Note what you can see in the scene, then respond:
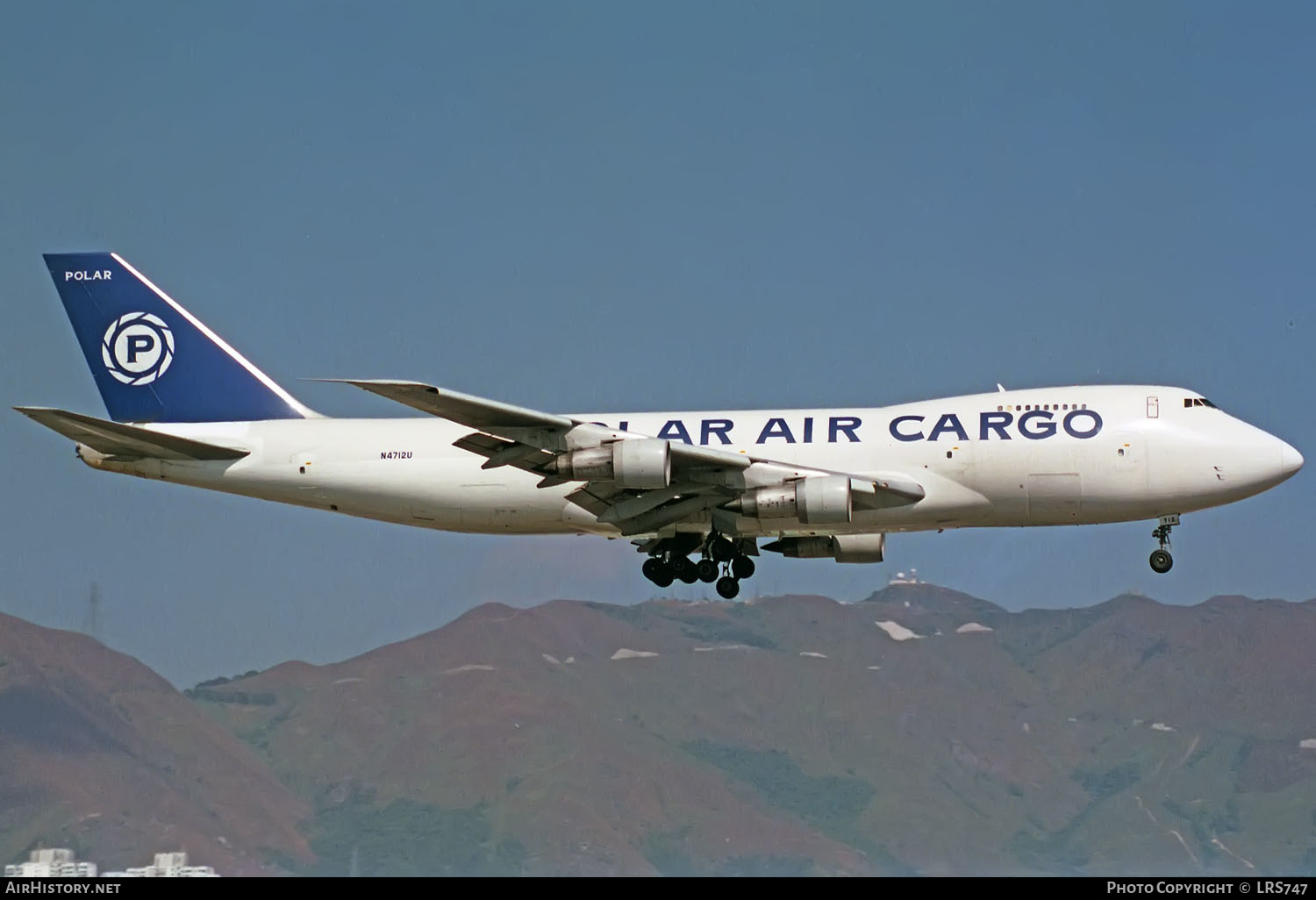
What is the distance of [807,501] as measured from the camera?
42125 millimetres

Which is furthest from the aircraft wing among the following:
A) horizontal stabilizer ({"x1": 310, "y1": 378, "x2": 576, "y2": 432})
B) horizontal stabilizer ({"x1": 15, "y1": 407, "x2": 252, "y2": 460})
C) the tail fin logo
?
the tail fin logo

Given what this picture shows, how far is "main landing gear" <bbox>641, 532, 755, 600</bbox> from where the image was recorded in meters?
45.5

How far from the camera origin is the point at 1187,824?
18450 centimetres

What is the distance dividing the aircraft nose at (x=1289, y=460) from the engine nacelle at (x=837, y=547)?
1025 cm

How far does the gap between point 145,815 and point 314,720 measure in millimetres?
31832

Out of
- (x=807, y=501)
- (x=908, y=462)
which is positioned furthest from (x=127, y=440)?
(x=908, y=462)

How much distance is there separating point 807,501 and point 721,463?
7.25ft

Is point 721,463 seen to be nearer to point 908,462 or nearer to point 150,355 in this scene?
point 908,462

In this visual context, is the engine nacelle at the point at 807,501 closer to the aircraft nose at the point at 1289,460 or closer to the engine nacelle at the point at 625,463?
the engine nacelle at the point at 625,463

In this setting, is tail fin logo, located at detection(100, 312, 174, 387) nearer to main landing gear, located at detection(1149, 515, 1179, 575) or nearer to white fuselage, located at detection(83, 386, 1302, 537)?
white fuselage, located at detection(83, 386, 1302, 537)

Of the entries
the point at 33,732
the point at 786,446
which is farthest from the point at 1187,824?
the point at 786,446

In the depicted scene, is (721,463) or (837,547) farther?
(837,547)

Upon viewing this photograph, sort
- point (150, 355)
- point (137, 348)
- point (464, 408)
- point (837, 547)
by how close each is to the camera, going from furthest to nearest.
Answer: point (137, 348)
point (150, 355)
point (837, 547)
point (464, 408)
